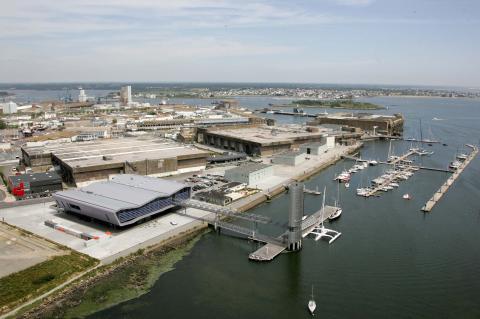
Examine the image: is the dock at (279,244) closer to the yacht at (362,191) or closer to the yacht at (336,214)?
the yacht at (336,214)

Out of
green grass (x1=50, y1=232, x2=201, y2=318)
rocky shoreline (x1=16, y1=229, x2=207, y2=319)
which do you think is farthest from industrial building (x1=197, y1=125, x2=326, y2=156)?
green grass (x1=50, y1=232, x2=201, y2=318)

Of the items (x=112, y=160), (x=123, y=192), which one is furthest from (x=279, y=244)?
(x=112, y=160)

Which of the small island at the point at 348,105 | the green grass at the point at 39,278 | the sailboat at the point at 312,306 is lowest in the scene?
the sailboat at the point at 312,306

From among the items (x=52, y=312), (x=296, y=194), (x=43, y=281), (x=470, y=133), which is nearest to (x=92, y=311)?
(x=52, y=312)

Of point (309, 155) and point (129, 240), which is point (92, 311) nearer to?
point (129, 240)

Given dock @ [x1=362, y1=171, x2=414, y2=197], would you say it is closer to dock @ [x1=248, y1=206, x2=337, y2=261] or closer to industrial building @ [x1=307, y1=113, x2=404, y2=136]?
dock @ [x1=248, y1=206, x2=337, y2=261]

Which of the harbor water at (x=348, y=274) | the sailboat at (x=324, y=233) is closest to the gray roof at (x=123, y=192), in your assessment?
the harbor water at (x=348, y=274)

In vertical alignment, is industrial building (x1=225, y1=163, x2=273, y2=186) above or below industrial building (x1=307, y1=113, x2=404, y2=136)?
below
